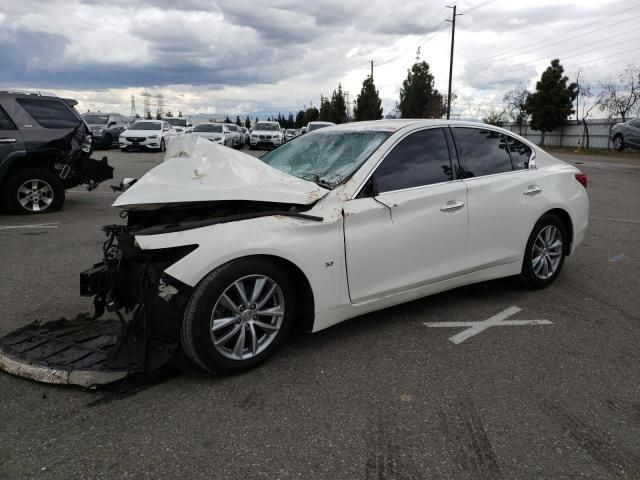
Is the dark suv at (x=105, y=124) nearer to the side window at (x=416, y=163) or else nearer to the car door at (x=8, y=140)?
the car door at (x=8, y=140)

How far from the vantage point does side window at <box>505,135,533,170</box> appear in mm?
4847

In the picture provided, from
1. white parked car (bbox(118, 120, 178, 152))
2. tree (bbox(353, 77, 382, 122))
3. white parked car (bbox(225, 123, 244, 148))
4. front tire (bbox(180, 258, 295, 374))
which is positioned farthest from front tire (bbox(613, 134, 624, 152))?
tree (bbox(353, 77, 382, 122))

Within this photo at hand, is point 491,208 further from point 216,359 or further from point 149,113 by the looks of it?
point 149,113

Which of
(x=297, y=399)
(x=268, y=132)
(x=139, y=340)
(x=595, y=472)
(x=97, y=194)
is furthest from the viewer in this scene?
(x=268, y=132)

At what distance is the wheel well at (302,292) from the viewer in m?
3.41

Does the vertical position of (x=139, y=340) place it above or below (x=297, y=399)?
above

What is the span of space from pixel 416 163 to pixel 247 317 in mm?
1828

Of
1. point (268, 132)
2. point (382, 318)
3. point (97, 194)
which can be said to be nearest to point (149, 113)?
point (268, 132)

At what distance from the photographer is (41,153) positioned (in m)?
8.84

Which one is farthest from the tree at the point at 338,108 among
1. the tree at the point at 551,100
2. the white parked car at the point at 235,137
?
the white parked car at the point at 235,137

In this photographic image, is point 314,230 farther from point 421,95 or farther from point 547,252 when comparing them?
point 421,95

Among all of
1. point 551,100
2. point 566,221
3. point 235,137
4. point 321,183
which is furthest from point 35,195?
point 551,100

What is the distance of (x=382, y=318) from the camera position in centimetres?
434

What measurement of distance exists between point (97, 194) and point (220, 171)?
921cm
